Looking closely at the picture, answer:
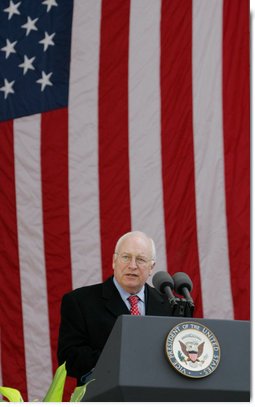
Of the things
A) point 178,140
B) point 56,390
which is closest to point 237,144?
point 178,140

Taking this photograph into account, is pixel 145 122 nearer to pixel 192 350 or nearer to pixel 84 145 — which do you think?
pixel 84 145

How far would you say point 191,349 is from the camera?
283cm

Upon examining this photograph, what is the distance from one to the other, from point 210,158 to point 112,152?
690mm

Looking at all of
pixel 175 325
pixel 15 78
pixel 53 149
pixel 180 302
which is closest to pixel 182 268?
pixel 53 149

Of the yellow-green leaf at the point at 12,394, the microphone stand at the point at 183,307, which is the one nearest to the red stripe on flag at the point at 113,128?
the microphone stand at the point at 183,307

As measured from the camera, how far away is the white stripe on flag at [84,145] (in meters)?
6.78

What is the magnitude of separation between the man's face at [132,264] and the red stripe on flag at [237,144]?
2394mm

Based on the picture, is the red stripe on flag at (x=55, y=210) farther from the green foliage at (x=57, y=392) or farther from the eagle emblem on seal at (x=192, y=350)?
the green foliage at (x=57, y=392)

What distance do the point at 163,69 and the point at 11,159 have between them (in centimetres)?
125

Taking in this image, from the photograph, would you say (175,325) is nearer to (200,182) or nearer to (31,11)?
(200,182)

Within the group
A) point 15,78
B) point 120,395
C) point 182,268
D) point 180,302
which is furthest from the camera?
point 15,78

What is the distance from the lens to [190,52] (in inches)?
276

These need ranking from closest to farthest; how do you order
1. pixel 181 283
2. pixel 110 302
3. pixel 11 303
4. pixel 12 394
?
pixel 12 394
pixel 181 283
pixel 110 302
pixel 11 303

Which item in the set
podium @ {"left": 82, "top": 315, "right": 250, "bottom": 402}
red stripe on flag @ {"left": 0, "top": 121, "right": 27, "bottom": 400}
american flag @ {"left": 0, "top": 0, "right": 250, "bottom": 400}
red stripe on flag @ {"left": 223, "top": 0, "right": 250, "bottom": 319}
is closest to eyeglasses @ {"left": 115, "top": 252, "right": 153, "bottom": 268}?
podium @ {"left": 82, "top": 315, "right": 250, "bottom": 402}
